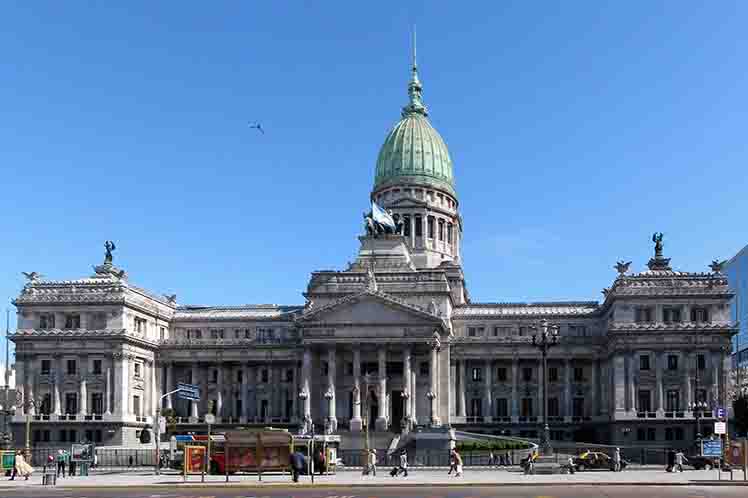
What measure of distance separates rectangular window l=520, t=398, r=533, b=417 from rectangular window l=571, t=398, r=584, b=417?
5.95m

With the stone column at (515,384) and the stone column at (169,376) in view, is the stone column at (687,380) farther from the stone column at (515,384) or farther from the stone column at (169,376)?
the stone column at (169,376)

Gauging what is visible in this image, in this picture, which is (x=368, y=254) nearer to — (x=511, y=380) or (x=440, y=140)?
(x=511, y=380)

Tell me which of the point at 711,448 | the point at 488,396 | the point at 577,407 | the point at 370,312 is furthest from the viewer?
the point at 488,396

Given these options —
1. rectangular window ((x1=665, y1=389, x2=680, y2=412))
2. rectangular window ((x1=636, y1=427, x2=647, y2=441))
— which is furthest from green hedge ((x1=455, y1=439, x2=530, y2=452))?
rectangular window ((x1=665, y1=389, x2=680, y2=412))

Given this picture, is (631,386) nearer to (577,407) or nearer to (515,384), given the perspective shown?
(577,407)

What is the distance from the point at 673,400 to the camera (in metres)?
134

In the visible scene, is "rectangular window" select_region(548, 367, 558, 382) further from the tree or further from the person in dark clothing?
the person in dark clothing

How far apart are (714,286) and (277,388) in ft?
203

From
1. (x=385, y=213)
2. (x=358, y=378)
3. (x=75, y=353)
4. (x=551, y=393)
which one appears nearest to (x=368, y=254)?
(x=385, y=213)

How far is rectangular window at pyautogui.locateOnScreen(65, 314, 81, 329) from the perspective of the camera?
460 feet

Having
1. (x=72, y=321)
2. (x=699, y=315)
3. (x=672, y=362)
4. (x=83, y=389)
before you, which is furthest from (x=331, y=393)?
(x=699, y=315)

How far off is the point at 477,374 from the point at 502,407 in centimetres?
577

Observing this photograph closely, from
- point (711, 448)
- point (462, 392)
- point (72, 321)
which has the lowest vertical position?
point (711, 448)

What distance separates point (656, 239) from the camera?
14438 centimetres
